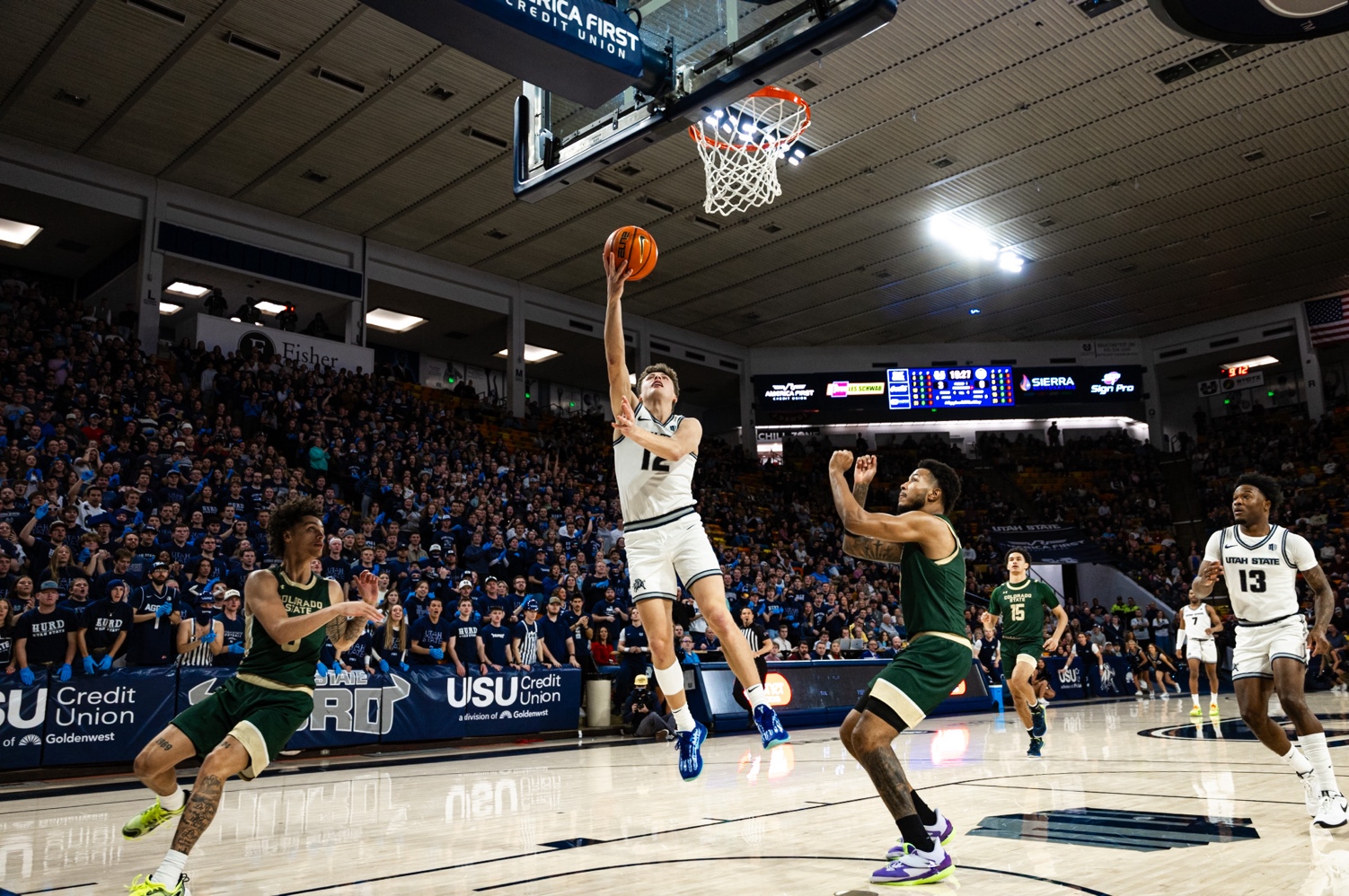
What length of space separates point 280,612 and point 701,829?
2.88 m

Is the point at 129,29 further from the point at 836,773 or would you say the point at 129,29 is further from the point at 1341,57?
the point at 1341,57

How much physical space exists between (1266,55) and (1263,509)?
599 inches

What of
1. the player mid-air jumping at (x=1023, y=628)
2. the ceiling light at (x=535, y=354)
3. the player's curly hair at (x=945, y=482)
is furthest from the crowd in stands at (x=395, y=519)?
the player's curly hair at (x=945, y=482)

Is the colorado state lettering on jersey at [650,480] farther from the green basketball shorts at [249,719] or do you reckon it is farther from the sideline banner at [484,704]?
the sideline banner at [484,704]

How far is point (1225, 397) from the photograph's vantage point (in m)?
36.4

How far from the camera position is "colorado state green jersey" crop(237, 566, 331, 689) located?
16.2 ft

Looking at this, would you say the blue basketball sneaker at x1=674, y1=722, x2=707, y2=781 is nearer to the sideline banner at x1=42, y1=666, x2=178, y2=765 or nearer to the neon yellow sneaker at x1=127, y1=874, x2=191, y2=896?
the neon yellow sneaker at x1=127, y1=874, x2=191, y2=896

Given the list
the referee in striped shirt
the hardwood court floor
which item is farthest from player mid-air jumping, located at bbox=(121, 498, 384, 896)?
the referee in striped shirt

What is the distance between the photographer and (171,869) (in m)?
4.30

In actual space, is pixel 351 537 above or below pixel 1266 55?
below

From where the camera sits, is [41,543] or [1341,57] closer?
[41,543]

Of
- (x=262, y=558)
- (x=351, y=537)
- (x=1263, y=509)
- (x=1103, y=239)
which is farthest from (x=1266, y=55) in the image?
(x=262, y=558)

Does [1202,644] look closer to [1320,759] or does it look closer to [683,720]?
[1320,759]

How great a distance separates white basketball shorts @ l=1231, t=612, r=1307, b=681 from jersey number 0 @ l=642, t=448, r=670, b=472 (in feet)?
12.5
